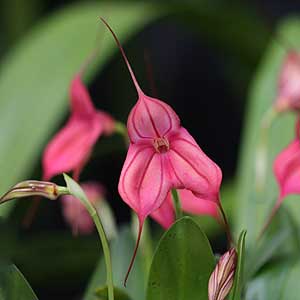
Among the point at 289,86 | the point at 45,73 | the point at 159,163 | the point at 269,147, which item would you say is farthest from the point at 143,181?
the point at 45,73

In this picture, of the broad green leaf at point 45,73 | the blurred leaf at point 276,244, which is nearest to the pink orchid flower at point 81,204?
the broad green leaf at point 45,73

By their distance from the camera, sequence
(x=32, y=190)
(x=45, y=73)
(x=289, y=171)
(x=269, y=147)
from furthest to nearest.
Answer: (x=45, y=73) → (x=269, y=147) → (x=289, y=171) → (x=32, y=190)

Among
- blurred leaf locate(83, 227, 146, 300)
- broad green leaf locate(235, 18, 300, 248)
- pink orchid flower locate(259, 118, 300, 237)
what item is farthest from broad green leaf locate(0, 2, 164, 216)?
pink orchid flower locate(259, 118, 300, 237)

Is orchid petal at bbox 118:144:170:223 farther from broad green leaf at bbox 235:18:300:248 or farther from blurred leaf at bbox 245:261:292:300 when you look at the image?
broad green leaf at bbox 235:18:300:248

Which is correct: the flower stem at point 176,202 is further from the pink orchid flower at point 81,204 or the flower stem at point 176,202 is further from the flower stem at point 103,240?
the pink orchid flower at point 81,204

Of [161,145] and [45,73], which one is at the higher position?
[161,145]

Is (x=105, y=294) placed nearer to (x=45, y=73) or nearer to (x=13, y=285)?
(x=13, y=285)

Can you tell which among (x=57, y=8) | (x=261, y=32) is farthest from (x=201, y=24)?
(x=57, y=8)
